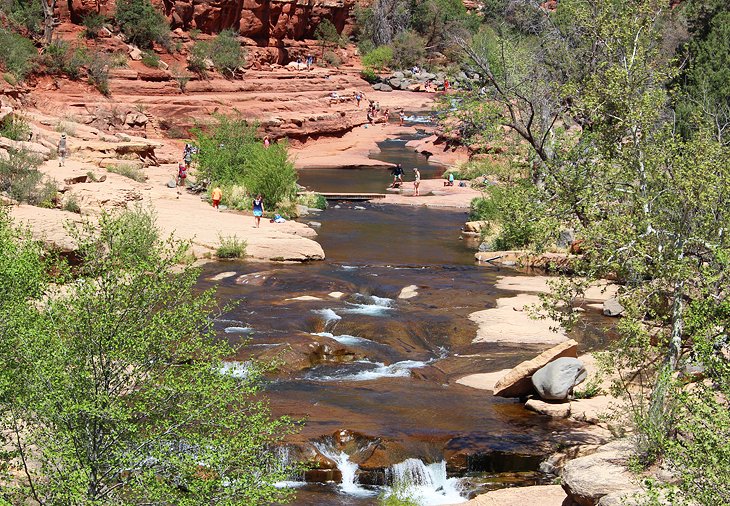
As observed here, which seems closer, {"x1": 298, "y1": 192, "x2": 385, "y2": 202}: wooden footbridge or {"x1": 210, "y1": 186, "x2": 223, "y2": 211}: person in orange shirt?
{"x1": 210, "y1": 186, "x2": 223, "y2": 211}: person in orange shirt

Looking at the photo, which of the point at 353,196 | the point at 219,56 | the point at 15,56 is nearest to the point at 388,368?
the point at 353,196

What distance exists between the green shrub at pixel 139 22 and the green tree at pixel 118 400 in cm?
5433

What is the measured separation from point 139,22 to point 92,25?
11.8 feet

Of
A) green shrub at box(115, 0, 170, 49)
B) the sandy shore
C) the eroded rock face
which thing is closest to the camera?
the sandy shore

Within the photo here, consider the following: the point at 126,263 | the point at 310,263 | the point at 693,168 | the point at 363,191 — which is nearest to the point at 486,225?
the point at 310,263

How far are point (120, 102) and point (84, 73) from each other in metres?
3.00

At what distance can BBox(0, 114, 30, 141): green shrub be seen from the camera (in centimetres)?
3688

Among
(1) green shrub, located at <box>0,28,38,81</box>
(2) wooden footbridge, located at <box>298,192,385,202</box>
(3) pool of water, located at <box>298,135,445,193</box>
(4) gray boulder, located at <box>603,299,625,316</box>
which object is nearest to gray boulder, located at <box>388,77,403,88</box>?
(3) pool of water, located at <box>298,135,445,193</box>

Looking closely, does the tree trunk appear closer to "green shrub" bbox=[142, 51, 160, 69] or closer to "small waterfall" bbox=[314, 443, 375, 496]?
"green shrub" bbox=[142, 51, 160, 69]

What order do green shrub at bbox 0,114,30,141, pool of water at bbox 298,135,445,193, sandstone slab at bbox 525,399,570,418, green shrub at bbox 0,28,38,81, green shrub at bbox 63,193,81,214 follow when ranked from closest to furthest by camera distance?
sandstone slab at bbox 525,399,570,418, green shrub at bbox 63,193,81,214, green shrub at bbox 0,114,30,141, green shrub at bbox 0,28,38,81, pool of water at bbox 298,135,445,193

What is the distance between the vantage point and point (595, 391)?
1841 cm

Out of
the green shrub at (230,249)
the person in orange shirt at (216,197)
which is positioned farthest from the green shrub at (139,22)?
the green shrub at (230,249)

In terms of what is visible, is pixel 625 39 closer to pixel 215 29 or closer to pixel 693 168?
pixel 693 168

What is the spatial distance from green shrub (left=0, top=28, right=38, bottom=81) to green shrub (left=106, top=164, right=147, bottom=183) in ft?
42.6
